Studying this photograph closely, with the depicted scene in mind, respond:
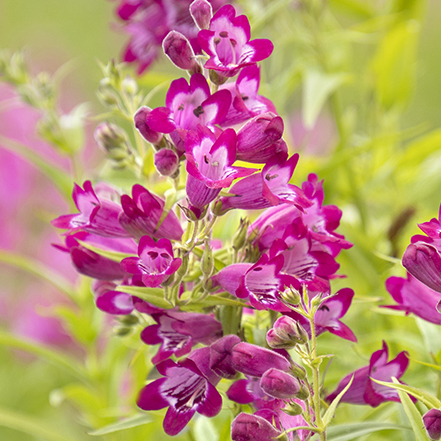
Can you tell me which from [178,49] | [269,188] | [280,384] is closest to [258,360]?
[280,384]

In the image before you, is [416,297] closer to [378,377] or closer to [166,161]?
[378,377]

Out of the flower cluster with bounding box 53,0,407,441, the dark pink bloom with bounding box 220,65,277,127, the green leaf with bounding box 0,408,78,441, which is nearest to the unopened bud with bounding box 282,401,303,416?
the flower cluster with bounding box 53,0,407,441

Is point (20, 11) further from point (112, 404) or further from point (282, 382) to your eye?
point (282, 382)

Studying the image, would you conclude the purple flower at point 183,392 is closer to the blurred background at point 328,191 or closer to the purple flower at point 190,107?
the blurred background at point 328,191

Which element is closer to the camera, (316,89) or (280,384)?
(280,384)

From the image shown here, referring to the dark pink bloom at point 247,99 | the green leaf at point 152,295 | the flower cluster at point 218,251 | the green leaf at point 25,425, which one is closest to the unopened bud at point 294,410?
the flower cluster at point 218,251

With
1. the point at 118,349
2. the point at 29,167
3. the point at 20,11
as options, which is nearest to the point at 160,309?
the point at 118,349

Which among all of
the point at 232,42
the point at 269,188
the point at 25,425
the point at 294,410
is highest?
the point at 232,42

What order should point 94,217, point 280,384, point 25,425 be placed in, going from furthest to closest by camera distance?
point 25,425, point 94,217, point 280,384
